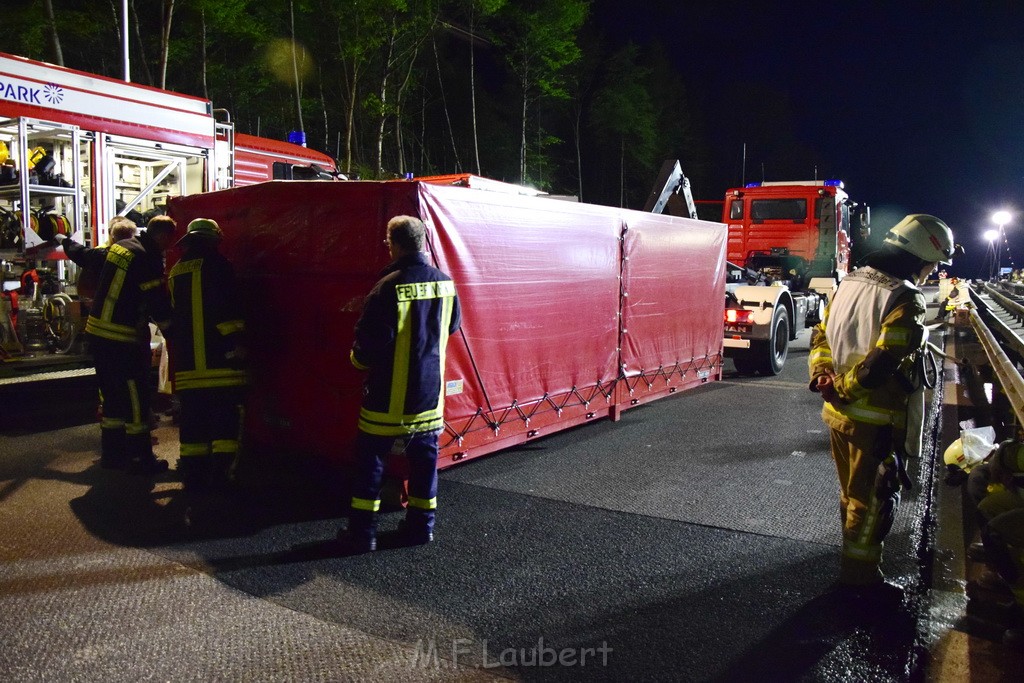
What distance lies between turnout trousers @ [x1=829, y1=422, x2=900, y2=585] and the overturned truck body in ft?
8.10

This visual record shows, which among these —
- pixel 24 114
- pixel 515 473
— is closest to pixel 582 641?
pixel 515 473

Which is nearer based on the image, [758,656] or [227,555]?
[758,656]

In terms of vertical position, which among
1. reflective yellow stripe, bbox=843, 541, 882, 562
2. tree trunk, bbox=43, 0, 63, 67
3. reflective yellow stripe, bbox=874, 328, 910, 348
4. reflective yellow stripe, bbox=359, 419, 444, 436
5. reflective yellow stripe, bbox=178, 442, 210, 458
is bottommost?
reflective yellow stripe, bbox=843, 541, 882, 562

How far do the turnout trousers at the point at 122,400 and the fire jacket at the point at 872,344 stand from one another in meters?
4.48

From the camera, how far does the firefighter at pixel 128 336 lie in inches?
218

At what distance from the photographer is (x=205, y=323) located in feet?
16.5

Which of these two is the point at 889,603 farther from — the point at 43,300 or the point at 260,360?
the point at 43,300

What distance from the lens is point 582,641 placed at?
3264mm

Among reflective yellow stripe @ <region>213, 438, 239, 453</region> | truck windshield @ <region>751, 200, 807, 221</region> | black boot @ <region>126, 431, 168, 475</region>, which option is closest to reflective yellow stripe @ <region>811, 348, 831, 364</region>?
reflective yellow stripe @ <region>213, 438, 239, 453</region>

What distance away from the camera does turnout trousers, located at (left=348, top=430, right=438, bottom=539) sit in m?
4.21

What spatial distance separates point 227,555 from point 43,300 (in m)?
5.04

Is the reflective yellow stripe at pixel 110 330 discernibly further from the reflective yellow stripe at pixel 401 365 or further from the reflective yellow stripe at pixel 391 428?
the reflective yellow stripe at pixel 401 365

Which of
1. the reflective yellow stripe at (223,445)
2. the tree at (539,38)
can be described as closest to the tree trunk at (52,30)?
the tree at (539,38)

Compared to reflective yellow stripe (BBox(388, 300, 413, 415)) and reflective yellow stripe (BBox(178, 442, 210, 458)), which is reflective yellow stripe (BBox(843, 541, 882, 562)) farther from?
reflective yellow stripe (BBox(178, 442, 210, 458))
